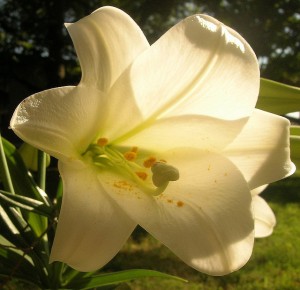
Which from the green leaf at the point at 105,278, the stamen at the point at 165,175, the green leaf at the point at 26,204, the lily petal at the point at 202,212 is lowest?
the green leaf at the point at 105,278

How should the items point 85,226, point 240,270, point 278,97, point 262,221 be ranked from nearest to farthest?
point 85,226
point 278,97
point 262,221
point 240,270

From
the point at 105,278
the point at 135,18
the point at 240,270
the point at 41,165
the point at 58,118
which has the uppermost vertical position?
the point at 58,118

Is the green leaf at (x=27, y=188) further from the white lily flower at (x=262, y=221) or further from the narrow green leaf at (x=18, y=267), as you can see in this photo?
the white lily flower at (x=262, y=221)

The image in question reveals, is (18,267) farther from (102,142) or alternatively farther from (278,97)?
(278,97)

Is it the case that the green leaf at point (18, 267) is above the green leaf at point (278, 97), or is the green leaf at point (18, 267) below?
below

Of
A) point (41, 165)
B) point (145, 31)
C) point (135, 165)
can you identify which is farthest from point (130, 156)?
point (145, 31)

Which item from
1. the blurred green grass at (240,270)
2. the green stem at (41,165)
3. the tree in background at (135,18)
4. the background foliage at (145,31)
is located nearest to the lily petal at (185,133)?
the green stem at (41,165)

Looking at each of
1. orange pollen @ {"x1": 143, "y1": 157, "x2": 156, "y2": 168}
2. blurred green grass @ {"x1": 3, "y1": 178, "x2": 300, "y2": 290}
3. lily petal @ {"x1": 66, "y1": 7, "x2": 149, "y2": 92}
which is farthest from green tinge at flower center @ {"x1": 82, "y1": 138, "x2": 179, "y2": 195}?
blurred green grass @ {"x1": 3, "y1": 178, "x2": 300, "y2": 290}
